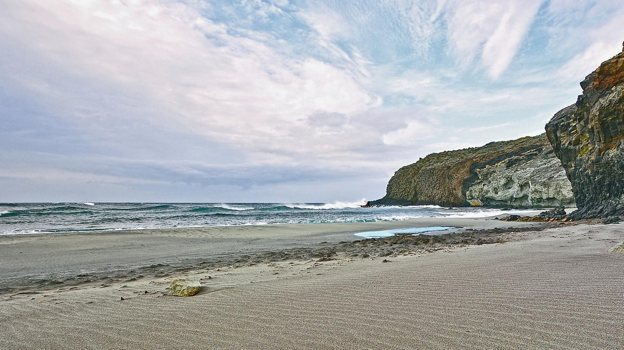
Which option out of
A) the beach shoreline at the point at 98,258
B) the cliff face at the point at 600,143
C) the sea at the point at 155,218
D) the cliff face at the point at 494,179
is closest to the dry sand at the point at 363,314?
the beach shoreline at the point at 98,258

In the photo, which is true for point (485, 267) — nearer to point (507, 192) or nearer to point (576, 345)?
point (576, 345)

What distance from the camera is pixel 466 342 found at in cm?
227

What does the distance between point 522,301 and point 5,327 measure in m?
5.27

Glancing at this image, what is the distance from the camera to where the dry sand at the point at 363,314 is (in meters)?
2.40

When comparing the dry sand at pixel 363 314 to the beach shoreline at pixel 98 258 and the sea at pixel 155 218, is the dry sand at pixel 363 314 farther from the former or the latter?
the sea at pixel 155 218

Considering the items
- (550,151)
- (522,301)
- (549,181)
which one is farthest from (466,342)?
(550,151)

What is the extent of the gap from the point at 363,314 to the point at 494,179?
179ft

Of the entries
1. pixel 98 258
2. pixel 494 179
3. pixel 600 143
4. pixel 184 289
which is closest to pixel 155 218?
pixel 98 258

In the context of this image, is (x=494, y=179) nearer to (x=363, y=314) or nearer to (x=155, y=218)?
(x=155, y=218)

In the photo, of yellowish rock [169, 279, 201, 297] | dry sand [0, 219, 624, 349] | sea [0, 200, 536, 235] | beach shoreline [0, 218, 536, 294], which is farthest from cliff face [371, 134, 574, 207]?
yellowish rock [169, 279, 201, 297]

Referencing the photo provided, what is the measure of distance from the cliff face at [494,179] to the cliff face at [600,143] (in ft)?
61.5

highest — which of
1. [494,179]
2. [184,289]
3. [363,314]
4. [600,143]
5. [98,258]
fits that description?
[494,179]

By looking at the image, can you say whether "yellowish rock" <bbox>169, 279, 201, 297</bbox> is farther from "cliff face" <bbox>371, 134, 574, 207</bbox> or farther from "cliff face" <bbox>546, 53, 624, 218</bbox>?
"cliff face" <bbox>371, 134, 574, 207</bbox>

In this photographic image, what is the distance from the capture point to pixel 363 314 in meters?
3.02
